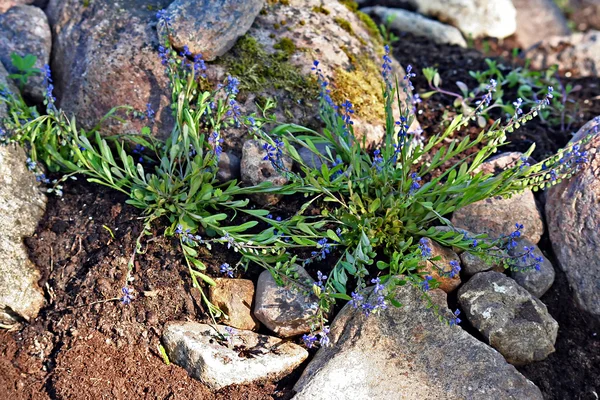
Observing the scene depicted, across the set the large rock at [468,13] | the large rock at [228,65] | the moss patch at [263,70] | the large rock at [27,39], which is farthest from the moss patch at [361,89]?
the large rock at [468,13]

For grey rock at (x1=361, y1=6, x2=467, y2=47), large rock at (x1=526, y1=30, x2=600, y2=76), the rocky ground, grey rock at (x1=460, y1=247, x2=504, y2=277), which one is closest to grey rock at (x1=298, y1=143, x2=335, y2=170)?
the rocky ground

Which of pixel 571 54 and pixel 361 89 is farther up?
pixel 571 54

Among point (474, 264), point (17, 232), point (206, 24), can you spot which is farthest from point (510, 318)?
point (17, 232)

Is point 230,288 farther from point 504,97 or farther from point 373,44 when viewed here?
point 504,97

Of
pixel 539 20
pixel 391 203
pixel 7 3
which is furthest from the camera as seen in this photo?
pixel 539 20

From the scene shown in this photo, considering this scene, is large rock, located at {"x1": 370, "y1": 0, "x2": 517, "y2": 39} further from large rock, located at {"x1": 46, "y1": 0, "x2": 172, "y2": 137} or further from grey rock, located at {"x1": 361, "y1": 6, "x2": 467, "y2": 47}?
Result: large rock, located at {"x1": 46, "y1": 0, "x2": 172, "y2": 137}

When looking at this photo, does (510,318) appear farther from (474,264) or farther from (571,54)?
(571,54)

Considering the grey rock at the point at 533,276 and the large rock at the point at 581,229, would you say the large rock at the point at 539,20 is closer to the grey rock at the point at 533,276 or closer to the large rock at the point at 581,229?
the large rock at the point at 581,229
